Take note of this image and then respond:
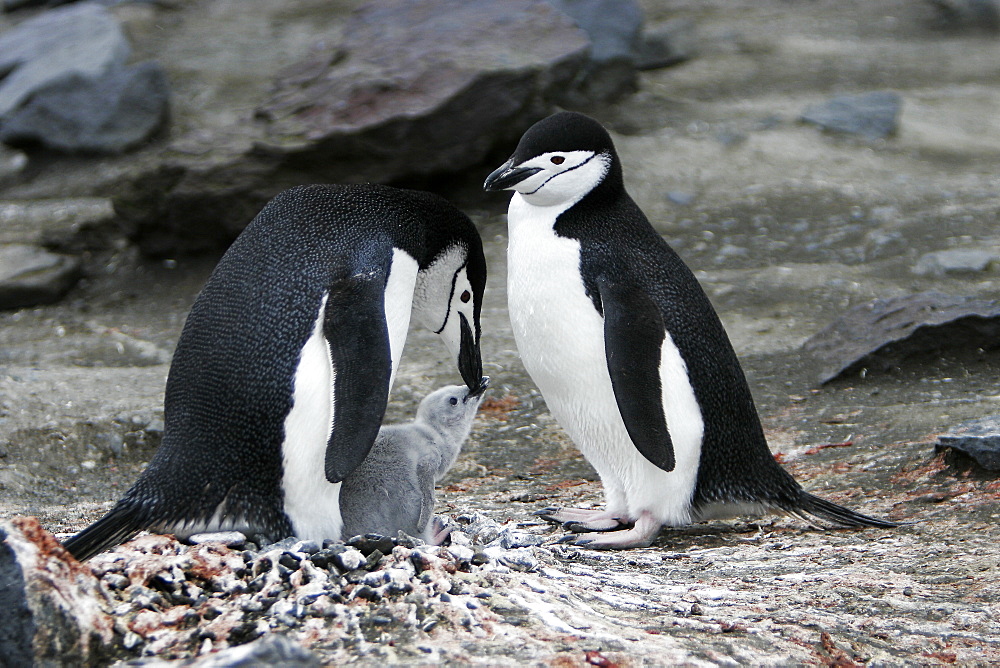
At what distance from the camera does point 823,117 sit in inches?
332

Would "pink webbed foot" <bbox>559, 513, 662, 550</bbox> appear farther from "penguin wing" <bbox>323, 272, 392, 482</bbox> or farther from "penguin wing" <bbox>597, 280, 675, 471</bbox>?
"penguin wing" <bbox>323, 272, 392, 482</bbox>

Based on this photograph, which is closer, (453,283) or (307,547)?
(307,547)

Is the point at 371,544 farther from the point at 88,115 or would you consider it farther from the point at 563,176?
the point at 88,115

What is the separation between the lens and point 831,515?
11.1 feet

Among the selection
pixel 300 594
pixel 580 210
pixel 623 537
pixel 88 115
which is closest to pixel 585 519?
pixel 623 537

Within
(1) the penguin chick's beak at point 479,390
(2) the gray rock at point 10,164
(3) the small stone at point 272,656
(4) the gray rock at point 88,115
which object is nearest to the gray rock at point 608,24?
(4) the gray rock at point 88,115

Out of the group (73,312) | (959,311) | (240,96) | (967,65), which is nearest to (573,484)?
(959,311)

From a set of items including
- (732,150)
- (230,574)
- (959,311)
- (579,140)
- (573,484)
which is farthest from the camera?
(732,150)

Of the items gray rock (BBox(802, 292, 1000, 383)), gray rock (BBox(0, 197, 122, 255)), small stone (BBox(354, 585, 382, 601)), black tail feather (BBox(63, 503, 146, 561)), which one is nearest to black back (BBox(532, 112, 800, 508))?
small stone (BBox(354, 585, 382, 601))

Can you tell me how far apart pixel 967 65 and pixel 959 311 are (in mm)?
5688

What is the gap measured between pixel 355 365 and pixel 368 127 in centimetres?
409

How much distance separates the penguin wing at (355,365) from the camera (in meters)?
2.82

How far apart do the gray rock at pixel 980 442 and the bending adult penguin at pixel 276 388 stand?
1.81 m

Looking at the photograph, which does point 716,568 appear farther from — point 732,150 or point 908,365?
point 732,150
